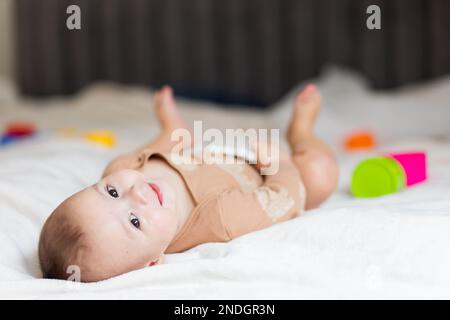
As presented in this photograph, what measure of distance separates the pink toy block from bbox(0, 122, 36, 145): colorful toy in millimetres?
1055

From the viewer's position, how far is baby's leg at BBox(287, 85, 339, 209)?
1.22 m

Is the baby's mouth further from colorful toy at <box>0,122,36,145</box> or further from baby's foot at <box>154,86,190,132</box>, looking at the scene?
colorful toy at <box>0,122,36,145</box>

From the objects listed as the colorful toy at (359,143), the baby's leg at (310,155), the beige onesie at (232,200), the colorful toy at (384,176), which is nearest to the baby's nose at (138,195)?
the beige onesie at (232,200)

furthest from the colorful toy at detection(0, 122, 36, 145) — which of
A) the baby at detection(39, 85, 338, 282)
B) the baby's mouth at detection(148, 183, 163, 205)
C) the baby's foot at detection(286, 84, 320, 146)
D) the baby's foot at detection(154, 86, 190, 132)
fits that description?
the baby's mouth at detection(148, 183, 163, 205)

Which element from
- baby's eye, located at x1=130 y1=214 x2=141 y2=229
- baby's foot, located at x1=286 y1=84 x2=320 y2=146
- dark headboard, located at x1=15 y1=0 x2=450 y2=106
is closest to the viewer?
baby's eye, located at x1=130 y1=214 x2=141 y2=229

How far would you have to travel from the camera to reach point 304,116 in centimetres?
138

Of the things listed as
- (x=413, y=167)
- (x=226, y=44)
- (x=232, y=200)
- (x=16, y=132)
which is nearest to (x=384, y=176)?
(x=413, y=167)

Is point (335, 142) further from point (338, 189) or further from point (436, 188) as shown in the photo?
point (436, 188)

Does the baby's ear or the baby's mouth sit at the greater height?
the baby's mouth

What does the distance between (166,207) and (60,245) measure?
169 mm

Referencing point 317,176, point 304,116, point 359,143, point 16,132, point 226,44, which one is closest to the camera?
point 317,176

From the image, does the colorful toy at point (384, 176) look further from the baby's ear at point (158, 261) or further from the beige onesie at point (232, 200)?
the baby's ear at point (158, 261)

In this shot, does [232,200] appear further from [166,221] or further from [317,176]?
[317,176]

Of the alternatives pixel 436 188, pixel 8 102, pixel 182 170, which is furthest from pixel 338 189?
pixel 8 102
